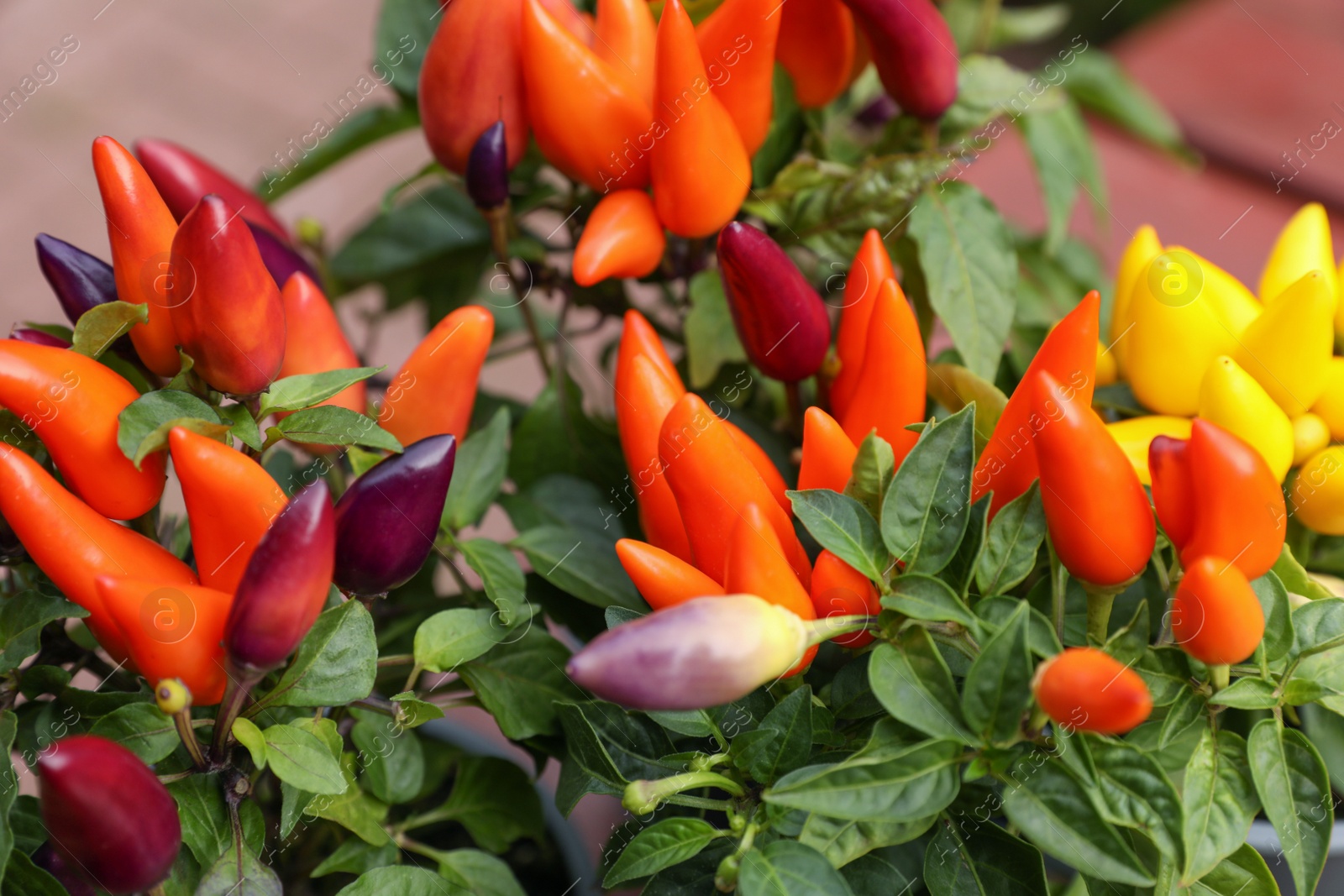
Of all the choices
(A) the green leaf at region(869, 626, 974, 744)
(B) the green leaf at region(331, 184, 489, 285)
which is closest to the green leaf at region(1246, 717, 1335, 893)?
(A) the green leaf at region(869, 626, 974, 744)

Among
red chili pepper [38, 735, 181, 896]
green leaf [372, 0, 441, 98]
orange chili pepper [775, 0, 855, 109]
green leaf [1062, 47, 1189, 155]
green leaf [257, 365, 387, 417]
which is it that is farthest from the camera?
green leaf [1062, 47, 1189, 155]

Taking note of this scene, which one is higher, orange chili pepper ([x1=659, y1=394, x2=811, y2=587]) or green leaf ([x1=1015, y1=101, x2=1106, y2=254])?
orange chili pepper ([x1=659, y1=394, x2=811, y2=587])

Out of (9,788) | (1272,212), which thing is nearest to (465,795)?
(9,788)

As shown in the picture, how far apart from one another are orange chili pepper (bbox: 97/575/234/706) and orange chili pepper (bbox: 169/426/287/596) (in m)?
0.01

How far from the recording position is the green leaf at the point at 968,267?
51cm

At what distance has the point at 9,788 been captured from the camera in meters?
0.35

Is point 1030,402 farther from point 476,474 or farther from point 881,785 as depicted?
point 476,474

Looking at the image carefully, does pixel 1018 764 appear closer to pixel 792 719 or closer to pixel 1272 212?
pixel 792 719

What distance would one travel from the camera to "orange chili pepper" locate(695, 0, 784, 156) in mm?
448

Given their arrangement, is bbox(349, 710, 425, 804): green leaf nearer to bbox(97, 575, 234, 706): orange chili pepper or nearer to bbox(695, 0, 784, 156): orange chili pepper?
bbox(97, 575, 234, 706): orange chili pepper

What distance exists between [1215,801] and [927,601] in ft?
0.39

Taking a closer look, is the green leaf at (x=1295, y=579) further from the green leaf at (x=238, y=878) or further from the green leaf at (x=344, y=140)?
the green leaf at (x=344, y=140)

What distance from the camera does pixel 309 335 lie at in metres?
0.43

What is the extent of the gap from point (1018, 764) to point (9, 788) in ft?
1.05
